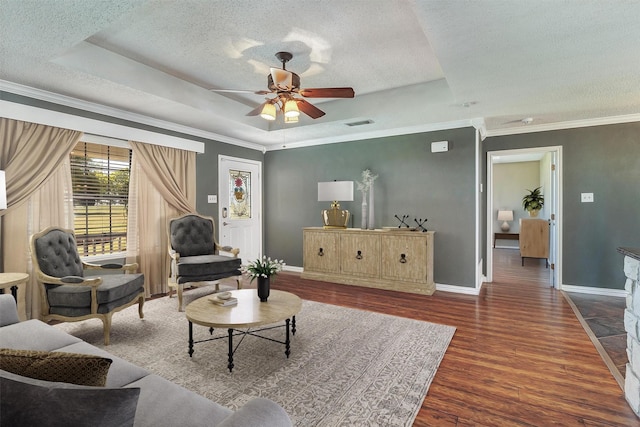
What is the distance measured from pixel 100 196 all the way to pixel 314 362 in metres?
3.30

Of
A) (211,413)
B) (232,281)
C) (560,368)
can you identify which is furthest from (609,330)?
(232,281)

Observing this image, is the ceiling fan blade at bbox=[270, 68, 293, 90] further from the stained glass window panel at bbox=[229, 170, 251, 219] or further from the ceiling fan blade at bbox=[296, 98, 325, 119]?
the stained glass window panel at bbox=[229, 170, 251, 219]

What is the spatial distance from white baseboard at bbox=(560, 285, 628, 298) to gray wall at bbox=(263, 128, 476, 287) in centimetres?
146

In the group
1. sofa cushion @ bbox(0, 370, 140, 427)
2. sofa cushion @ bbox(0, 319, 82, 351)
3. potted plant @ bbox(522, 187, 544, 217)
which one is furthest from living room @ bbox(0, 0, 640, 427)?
potted plant @ bbox(522, 187, 544, 217)

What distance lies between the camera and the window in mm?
3717

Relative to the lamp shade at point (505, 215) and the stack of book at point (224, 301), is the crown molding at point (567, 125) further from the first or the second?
the lamp shade at point (505, 215)

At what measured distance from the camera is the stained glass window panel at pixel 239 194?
18.5 feet

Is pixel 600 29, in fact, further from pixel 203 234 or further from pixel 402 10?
pixel 203 234

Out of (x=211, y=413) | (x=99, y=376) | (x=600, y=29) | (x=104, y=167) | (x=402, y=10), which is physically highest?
(x=402, y=10)

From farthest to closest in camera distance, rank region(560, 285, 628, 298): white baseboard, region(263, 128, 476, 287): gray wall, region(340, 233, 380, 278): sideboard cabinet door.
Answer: region(340, 233, 380, 278): sideboard cabinet door < region(263, 128, 476, 287): gray wall < region(560, 285, 628, 298): white baseboard

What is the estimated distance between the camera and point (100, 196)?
3.90 meters

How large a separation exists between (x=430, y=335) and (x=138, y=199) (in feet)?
12.7

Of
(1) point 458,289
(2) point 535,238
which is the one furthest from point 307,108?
(2) point 535,238

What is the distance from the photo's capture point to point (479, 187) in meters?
4.57
